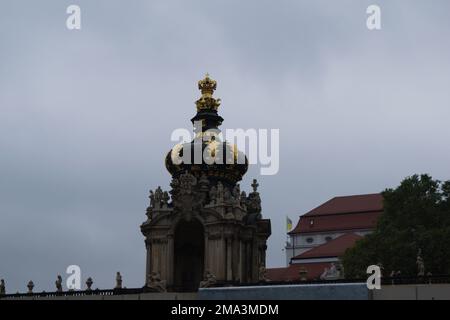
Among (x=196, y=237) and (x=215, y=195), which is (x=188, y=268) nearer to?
(x=196, y=237)

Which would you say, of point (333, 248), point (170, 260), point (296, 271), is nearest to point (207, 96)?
point (170, 260)

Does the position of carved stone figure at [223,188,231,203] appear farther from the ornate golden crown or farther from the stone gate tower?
the ornate golden crown

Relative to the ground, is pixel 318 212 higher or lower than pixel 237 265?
higher

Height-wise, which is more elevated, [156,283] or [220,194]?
[220,194]

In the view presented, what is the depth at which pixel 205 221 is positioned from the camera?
133ft

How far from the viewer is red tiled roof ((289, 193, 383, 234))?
350 feet

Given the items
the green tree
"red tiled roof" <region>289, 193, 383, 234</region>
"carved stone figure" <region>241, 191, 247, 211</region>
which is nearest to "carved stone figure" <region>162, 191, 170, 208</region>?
"carved stone figure" <region>241, 191, 247, 211</region>

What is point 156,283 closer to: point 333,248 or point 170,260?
point 170,260

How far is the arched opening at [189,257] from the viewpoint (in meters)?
42.5

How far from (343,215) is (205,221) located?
7143 cm

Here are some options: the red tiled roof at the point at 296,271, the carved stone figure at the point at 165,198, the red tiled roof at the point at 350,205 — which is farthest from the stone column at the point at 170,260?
the red tiled roof at the point at 350,205
